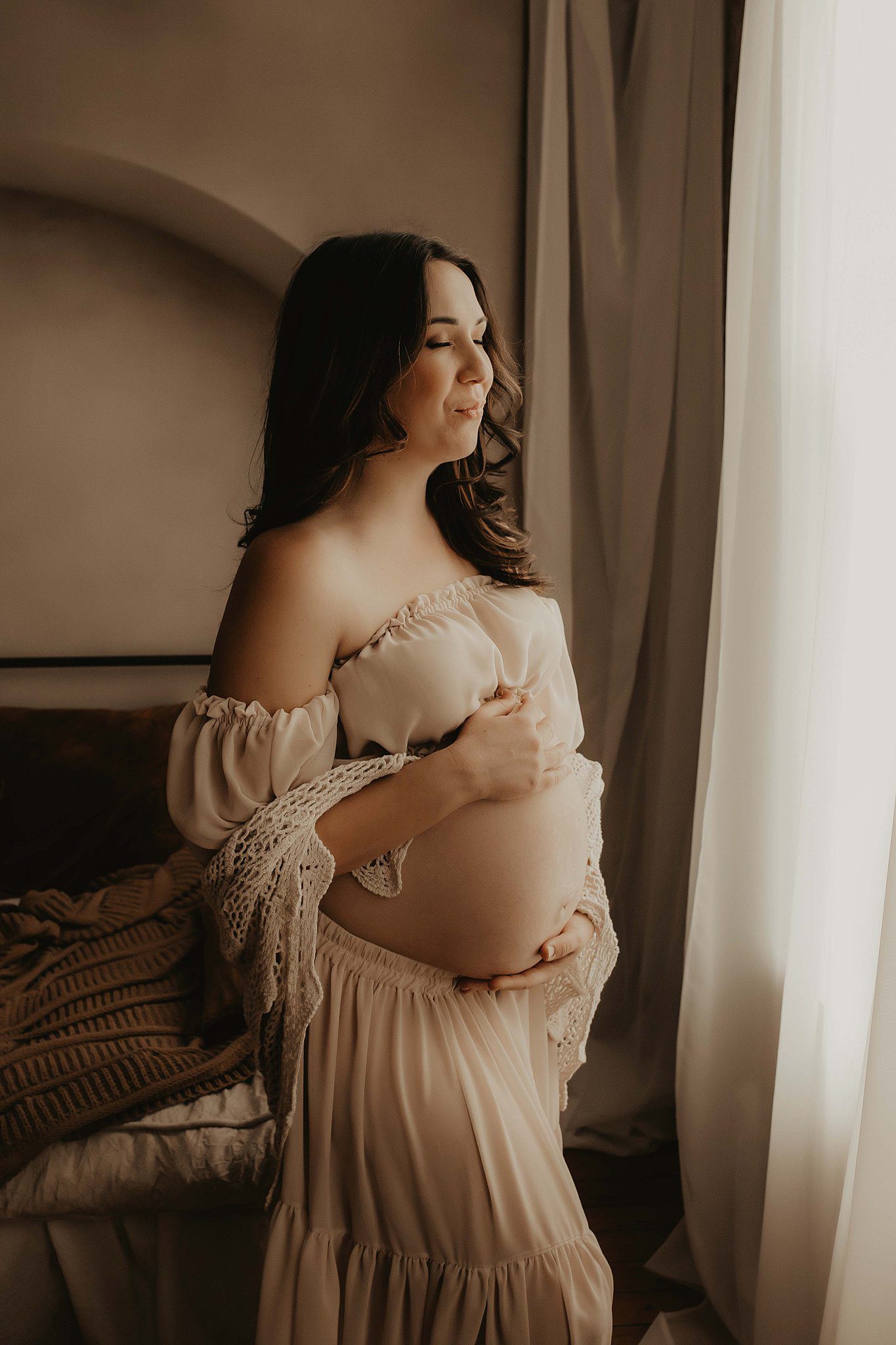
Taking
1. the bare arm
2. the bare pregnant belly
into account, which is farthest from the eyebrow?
the bare pregnant belly

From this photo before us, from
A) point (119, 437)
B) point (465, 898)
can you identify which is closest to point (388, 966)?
point (465, 898)

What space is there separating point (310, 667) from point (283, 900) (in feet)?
0.78

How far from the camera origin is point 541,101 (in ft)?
6.84

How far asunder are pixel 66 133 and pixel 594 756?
1841 millimetres

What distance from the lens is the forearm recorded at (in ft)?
3.23

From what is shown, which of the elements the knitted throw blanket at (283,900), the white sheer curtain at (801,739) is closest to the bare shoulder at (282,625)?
the knitted throw blanket at (283,900)

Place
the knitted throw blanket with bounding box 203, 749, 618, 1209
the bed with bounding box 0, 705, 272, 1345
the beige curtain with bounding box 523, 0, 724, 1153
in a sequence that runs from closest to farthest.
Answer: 1. the knitted throw blanket with bounding box 203, 749, 618, 1209
2. the bed with bounding box 0, 705, 272, 1345
3. the beige curtain with bounding box 523, 0, 724, 1153

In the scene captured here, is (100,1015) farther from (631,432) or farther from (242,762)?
(631,432)

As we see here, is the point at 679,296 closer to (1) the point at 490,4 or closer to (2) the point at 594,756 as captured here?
(1) the point at 490,4

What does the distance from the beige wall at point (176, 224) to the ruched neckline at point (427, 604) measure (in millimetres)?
1168

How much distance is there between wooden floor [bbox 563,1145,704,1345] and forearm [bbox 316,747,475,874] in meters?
1.17

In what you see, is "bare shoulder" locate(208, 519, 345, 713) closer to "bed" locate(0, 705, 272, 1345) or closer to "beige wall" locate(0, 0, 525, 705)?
"bed" locate(0, 705, 272, 1345)

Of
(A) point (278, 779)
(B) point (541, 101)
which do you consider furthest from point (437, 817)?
(B) point (541, 101)

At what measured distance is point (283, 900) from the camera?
0.93 m
